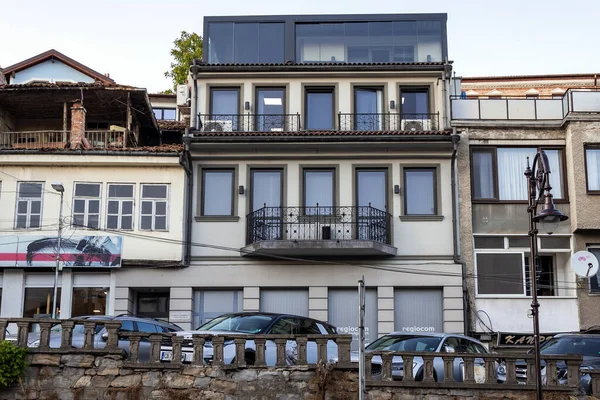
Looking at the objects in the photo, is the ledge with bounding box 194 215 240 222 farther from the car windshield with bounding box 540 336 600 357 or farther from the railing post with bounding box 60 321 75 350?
the car windshield with bounding box 540 336 600 357

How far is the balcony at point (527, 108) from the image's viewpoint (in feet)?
96.4

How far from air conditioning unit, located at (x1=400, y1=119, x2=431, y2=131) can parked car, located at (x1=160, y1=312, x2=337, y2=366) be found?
1065cm

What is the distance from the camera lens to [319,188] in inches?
1149

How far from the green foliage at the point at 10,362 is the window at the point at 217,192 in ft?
36.6

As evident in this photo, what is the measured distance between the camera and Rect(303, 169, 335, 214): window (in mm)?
29062

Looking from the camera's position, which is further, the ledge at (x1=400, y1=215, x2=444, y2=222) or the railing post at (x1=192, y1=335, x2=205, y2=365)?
the ledge at (x1=400, y1=215, x2=444, y2=222)

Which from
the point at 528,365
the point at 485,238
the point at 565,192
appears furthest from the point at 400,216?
the point at 528,365

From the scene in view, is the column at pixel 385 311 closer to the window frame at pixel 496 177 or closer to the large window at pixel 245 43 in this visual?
the window frame at pixel 496 177

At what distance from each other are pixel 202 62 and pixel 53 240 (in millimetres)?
7903

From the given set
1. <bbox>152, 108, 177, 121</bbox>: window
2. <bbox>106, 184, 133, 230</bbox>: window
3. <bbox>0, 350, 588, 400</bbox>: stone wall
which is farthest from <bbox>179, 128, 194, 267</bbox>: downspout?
<bbox>152, 108, 177, 121</bbox>: window

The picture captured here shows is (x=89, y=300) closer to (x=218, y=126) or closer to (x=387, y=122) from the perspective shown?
(x=218, y=126)

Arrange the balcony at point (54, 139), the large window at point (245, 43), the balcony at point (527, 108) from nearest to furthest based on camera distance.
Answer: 1. the balcony at point (527, 108)
2. the large window at point (245, 43)
3. the balcony at point (54, 139)

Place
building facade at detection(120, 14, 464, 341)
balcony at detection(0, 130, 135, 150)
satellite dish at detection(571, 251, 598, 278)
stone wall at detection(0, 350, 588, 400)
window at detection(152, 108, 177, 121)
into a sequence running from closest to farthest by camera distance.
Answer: stone wall at detection(0, 350, 588, 400) → satellite dish at detection(571, 251, 598, 278) → building facade at detection(120, 14, 464, 341) → balcony at detection(0, 130, 135, 150) → window at detection(152, 108, 177, 121)

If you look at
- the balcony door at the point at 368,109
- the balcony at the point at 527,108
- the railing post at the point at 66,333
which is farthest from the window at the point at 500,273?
the railing post at the point at 66,333
